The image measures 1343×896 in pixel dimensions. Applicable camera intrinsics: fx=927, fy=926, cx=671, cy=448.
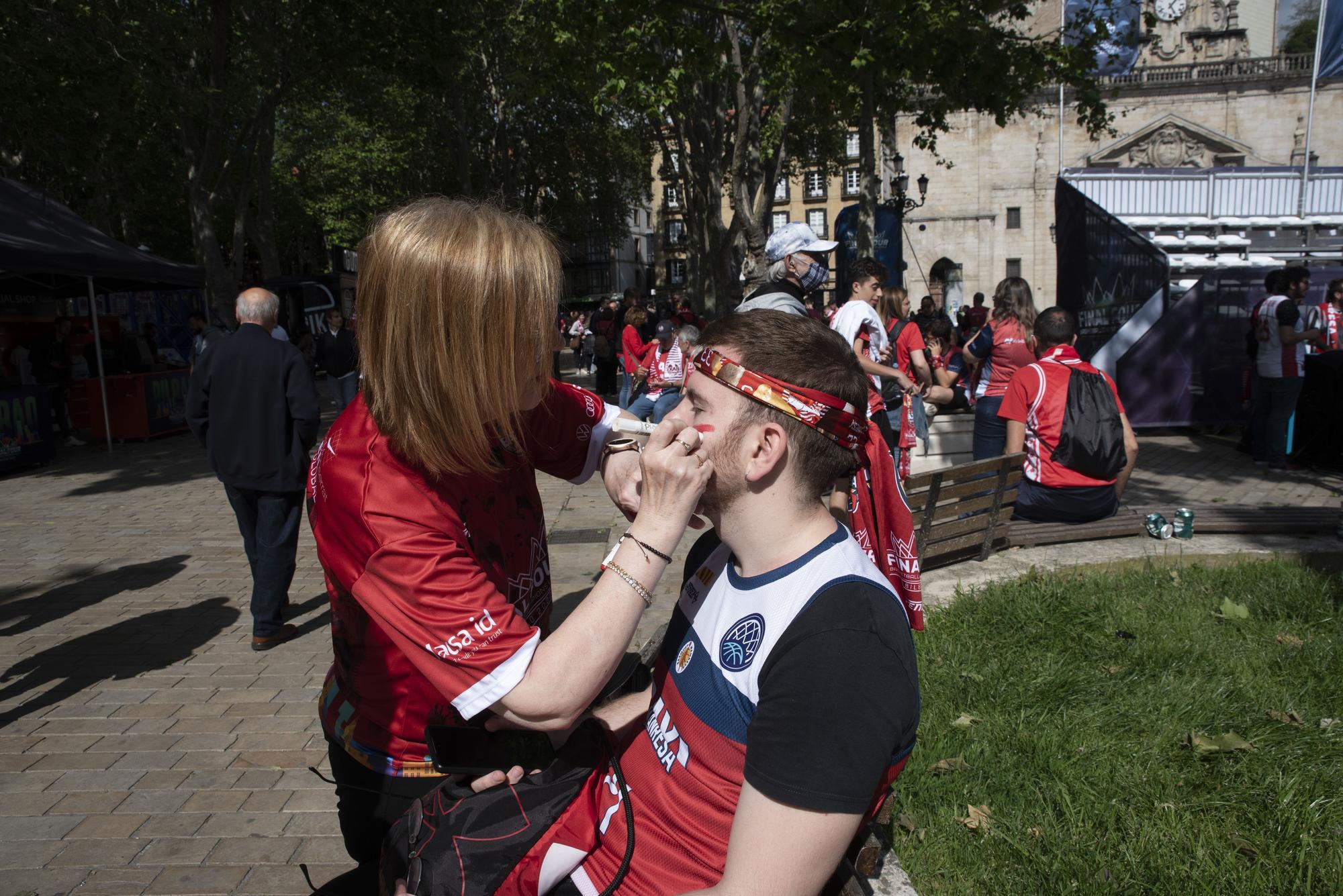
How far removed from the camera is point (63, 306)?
1961cm

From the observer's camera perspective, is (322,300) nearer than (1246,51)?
Yes

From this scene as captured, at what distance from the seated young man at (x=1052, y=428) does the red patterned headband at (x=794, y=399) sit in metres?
4.53

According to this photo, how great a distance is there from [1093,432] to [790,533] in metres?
4.66

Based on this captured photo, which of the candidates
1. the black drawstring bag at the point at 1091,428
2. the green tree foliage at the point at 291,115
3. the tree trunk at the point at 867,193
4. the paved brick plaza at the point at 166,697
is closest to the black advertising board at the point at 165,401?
the green tree foliage at the point at 291,115

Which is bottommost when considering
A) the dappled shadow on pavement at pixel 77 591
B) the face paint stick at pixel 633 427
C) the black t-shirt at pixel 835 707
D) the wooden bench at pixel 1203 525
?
the dappled shadow on pavement at pixel 77 591

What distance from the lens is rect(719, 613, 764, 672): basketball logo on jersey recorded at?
166cm

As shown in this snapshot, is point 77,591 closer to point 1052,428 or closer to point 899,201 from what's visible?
point 1052,428

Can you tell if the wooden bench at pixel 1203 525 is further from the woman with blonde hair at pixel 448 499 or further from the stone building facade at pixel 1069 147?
the stone building facade at pixel 1069 147

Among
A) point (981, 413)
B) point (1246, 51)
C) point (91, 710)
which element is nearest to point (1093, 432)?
point (981, 413)

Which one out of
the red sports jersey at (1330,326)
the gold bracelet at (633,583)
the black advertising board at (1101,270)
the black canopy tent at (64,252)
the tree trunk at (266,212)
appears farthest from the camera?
the tree trunk at (266,212)

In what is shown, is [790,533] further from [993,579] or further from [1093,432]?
[1093,432]

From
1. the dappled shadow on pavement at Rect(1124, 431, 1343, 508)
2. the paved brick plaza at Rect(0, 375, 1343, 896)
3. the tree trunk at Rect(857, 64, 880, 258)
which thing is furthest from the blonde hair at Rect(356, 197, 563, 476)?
the tree trunk at Rect(857, 64, 880, 258)

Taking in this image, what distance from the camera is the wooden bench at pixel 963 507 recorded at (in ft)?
17.8

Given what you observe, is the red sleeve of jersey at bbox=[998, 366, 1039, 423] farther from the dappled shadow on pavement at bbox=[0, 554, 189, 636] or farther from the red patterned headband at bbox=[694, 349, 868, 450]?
the dappled shadow on pavement at bbox=[0, 554, 189, 636]
